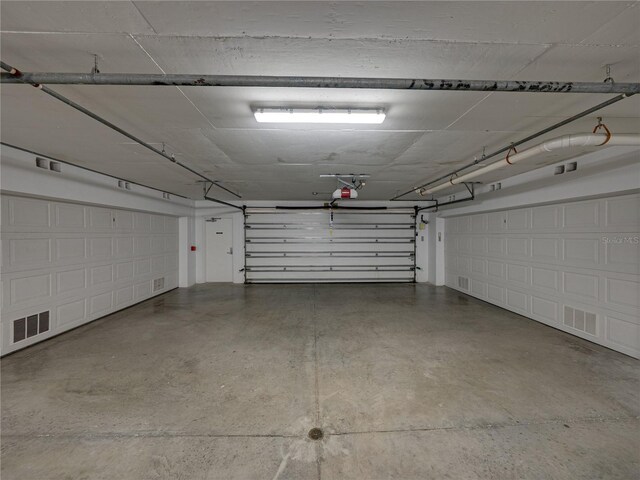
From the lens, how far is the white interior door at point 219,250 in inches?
306

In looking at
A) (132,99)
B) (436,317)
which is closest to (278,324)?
(436,317)

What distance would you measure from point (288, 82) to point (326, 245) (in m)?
6.40

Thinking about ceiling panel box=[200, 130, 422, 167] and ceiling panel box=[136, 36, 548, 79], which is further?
ceiling panel box=[200, 130, 422, 167]

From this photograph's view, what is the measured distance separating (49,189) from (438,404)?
5.34 metres

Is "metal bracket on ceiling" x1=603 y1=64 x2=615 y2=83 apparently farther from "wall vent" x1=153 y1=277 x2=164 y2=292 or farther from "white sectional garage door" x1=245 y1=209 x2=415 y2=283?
"wall vent" x1=153 y1=277 x2=164 y2=292

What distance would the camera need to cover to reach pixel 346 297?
20.2 feet

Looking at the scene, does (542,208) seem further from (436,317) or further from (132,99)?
(132,99)

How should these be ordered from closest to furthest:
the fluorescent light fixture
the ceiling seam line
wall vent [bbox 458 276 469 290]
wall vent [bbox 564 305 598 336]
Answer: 1. the ceiling seam line
2. the fluorescent light fixture
3. wall vent [bbox 564 305 598 336]
4. wall vent [bbox 458 276 469 290]

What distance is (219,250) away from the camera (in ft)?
25.7

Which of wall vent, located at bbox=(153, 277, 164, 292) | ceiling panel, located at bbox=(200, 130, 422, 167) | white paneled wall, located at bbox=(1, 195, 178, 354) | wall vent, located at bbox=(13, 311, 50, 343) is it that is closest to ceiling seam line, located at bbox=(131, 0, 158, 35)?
ceiling panel, located at bbox=(200, 130, 422, 167)

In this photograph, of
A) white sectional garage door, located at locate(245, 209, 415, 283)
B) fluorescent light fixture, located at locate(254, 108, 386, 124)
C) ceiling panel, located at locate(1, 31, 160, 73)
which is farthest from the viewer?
white sectional garage door, located at locate(245, 209, 415, 283)

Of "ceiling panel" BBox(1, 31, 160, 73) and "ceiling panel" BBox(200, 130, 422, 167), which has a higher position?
"ceiling panel" BBox(200, 130, 422, 167)

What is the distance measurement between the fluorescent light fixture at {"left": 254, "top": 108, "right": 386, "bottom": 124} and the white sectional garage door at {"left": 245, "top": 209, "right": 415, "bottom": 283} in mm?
5527

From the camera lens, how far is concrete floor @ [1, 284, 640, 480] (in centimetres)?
170
